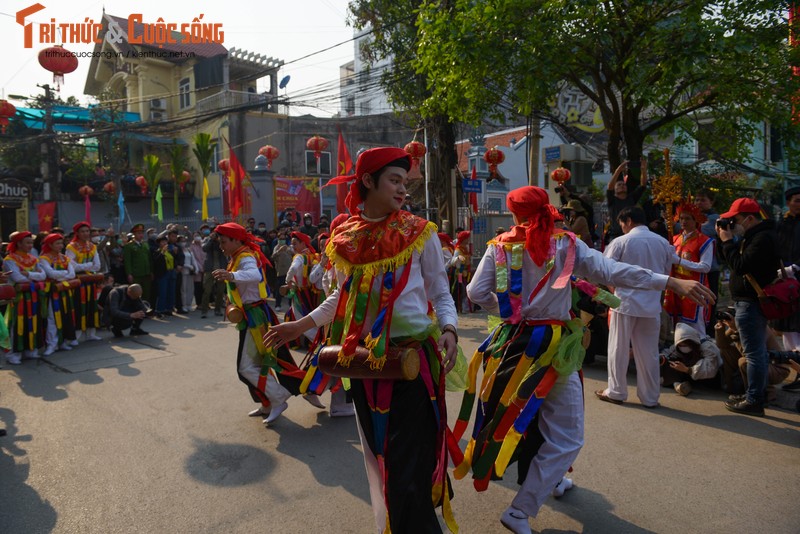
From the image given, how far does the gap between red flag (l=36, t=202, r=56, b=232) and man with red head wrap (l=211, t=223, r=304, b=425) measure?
20.8m

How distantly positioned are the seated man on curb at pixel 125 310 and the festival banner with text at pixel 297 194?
1544cm

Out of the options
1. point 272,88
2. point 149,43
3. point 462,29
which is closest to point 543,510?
point 462,29

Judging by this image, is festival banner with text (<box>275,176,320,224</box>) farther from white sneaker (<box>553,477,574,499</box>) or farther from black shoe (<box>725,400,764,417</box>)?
white sneaker (<box>553,477,574,499</box>)

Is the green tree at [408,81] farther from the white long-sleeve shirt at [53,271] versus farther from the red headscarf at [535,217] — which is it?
the red headscarf at [535,217]

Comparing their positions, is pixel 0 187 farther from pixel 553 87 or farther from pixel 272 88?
pixel 553 87

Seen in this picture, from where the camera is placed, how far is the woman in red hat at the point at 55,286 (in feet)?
29.3

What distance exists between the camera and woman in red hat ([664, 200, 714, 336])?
6328 mm

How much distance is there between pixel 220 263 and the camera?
1305cm

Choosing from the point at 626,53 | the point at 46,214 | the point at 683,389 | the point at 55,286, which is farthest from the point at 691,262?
the point at 46,214

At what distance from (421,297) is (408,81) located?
11.7 meters

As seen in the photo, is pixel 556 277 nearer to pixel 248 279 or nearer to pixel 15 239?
pixel 248 279

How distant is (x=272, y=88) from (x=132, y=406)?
2729 centimetres

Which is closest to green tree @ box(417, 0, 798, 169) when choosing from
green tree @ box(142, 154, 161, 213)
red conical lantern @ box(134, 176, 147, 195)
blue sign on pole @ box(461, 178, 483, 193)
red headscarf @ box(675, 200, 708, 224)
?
red headscarf @ box(675, 200, 708, 224)

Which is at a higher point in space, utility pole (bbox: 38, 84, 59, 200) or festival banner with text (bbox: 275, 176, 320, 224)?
utility pole (bbox: 38, 84, 59, 200)
